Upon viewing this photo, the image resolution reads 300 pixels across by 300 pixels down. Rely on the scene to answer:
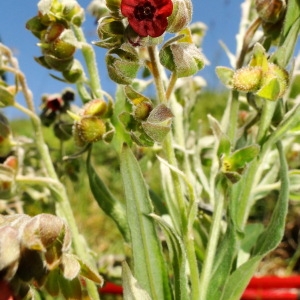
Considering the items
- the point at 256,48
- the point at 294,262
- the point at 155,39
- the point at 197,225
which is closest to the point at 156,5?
the point at 155,39

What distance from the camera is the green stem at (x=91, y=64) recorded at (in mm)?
889

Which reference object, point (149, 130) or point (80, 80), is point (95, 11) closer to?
point (80, 80)

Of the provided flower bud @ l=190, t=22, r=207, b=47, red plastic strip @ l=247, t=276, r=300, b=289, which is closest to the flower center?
flower bud @ l=190, t=22, r=207, b=47

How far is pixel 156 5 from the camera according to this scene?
0.59 m

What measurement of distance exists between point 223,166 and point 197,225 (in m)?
0.17

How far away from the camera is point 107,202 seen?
91 cm

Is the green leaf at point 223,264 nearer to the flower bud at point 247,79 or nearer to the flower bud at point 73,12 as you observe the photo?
the flower bud at point 247,79

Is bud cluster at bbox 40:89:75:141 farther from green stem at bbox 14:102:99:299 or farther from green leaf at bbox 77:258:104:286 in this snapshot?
green leaf at bbox 77:258:104:286

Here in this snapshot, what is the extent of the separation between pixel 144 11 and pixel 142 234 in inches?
10.9

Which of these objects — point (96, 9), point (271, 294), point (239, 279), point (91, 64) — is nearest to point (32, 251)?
point (239, 279)

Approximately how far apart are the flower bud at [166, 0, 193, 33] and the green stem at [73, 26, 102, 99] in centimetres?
28

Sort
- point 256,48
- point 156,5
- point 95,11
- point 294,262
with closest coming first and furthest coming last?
1. point 156,5
2. point 256,48
3. point 95,11
4. point 294,262

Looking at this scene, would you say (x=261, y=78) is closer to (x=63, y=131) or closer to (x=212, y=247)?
(x=212, y=247)

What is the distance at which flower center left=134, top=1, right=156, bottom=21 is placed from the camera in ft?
1.91
